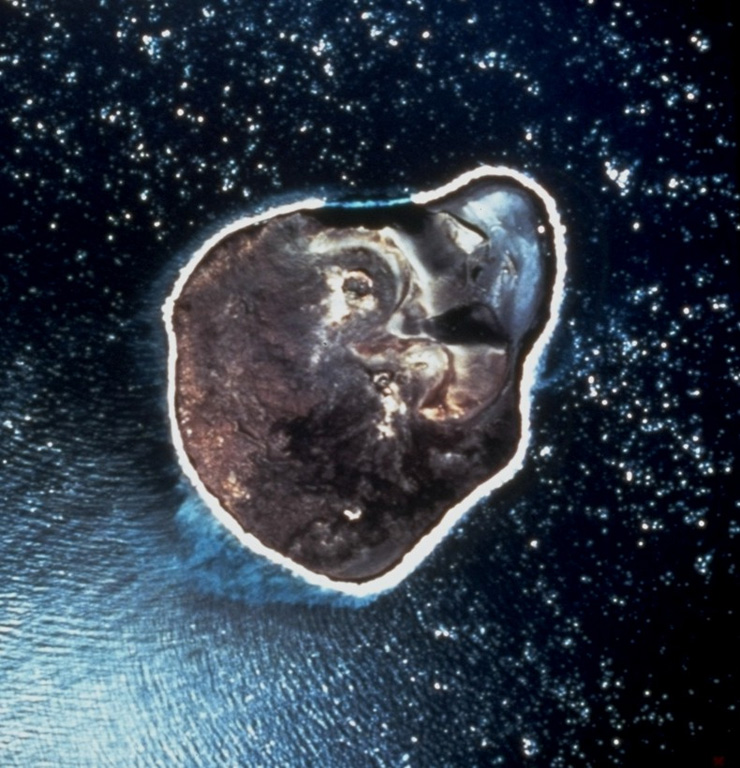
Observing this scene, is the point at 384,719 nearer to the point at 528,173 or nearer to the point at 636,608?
the point at 636,608

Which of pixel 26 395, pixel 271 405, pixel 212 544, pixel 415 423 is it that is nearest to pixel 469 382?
pixel 415 423

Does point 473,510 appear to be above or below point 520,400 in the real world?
below

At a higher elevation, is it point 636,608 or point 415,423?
point 415,423

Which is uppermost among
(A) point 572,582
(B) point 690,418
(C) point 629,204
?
(C) point 629,204
